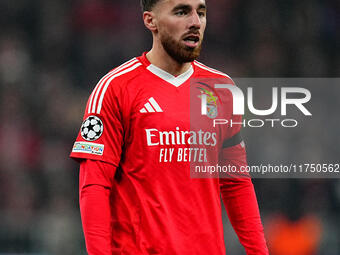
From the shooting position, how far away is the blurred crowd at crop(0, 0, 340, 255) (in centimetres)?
693

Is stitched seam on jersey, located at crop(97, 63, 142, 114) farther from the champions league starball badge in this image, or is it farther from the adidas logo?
the adidas logo

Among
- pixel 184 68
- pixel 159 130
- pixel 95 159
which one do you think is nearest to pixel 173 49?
pixel 184 68

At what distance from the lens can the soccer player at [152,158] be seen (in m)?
2.85

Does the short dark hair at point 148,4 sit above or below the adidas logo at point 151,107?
above

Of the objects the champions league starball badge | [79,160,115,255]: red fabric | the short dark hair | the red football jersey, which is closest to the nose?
the short dark hair

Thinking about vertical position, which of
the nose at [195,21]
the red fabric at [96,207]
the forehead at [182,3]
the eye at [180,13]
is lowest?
the red fabric at [96,207]

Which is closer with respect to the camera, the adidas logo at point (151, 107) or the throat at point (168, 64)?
the adidas logo at point (151, 107)

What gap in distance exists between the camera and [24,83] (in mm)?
8422

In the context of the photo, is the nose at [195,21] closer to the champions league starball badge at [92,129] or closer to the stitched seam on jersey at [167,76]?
the stitched seam on jersey at [167,76]

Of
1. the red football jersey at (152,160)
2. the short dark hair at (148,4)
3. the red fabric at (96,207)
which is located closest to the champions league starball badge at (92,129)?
the red football jersey at (152,160)

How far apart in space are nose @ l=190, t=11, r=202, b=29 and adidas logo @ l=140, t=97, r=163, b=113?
15.5 inches

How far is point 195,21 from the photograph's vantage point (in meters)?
2.90

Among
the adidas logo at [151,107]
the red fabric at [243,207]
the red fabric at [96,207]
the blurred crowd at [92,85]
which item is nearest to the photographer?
the red fabric at [96,207]

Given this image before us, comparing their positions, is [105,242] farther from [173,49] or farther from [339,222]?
[339,222]
